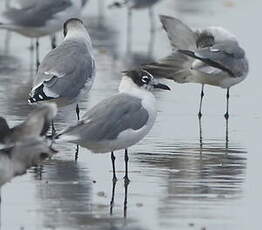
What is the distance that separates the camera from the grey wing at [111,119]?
10.9 metres

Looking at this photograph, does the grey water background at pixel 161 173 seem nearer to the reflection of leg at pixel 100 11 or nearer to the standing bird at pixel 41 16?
the standing bird at pixel 41 16

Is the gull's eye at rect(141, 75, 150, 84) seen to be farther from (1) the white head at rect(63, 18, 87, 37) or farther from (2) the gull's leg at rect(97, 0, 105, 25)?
(2) the gull's leg at rect(97, 0, 105, 25)

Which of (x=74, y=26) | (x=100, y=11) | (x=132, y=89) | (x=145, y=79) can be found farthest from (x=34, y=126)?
(x=100, y=11)

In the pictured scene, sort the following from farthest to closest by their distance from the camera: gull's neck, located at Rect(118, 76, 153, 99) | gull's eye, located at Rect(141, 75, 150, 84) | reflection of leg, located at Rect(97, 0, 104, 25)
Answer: reflection of leg, located at Rect(97, 0, 104, 25), gull's eye, located at Rect(141, 75, 150, 84), gull's neck, located at Rect(118, 76, 153, 99)

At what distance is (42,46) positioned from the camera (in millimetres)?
20641

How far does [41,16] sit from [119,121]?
308 inches

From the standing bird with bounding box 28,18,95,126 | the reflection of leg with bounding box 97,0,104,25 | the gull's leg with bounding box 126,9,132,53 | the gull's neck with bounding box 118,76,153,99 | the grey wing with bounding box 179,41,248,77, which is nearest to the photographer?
the gull's neck with bounding box 118,76,153,99

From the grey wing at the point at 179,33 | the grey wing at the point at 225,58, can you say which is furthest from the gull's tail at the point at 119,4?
the grey wing at the point at 225,58

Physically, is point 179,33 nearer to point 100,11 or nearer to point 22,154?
point 22,154

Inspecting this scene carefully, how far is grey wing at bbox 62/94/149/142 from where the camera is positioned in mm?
10880

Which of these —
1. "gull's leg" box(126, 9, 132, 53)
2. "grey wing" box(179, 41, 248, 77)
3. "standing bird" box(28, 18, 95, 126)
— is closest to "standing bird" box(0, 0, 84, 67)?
"gull's leg" box(126, 9, 132, 53)

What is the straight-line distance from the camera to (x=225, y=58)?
48.3 ft

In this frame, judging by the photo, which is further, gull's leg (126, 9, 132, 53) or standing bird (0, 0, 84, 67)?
gull's leg (126, 9, 132, 53)

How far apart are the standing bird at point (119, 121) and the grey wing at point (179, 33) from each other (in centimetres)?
323
